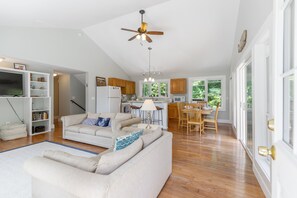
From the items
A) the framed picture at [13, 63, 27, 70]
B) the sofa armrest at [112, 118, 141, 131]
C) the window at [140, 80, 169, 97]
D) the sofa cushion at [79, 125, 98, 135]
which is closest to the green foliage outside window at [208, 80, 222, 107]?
the window at [140, 80, 169, 97]

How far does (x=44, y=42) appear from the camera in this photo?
14.6 feet

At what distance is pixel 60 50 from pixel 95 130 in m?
3.25

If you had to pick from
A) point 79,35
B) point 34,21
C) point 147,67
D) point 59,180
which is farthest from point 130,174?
point 147,67

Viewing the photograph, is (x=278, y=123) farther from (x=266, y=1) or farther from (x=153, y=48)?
(x=153, y=48)

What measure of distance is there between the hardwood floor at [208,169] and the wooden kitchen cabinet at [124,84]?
12.3 ft

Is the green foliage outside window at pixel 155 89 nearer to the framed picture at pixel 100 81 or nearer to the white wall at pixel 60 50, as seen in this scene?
the white wall at pixel 60 50

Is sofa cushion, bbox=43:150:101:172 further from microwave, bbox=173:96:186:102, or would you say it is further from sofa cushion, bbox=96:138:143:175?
microwave, bbox=173:96:186:102

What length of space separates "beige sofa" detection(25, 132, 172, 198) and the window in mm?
6548

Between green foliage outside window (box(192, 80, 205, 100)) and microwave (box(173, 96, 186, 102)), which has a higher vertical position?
green foliage outside window (box(192, 80, 205, 100))

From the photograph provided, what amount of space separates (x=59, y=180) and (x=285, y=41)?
64.8 inches

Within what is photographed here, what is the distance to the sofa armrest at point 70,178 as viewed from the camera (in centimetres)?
91

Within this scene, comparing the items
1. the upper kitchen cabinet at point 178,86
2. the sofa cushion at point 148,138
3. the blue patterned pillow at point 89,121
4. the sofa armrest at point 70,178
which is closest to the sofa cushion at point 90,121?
the blue patterned pillow at point 89,121

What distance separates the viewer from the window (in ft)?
26.8

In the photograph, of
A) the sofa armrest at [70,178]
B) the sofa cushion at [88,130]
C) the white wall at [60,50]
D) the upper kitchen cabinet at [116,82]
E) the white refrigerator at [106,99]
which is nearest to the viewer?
the sofa armrest at [70,178]
